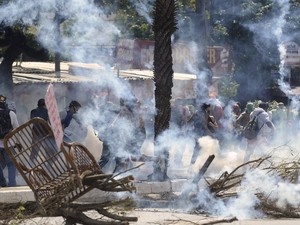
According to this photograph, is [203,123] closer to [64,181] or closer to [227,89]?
[64,181]

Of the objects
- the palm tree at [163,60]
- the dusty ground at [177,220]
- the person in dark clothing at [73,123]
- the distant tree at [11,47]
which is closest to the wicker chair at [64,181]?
the dusty ground at [177,220]

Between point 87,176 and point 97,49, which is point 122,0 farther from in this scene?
point 87,176

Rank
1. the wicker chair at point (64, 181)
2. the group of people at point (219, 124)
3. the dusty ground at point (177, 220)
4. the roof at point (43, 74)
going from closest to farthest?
the wicker chair at point (64, 181) → the dusty ground at point (177, 220) → the group of people at point (219, 124) → the roof at point (43, 74)

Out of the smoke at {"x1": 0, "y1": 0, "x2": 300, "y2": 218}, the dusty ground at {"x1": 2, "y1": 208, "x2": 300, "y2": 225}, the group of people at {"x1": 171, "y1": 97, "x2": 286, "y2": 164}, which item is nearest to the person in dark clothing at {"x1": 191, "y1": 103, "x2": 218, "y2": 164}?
the group of people at {"x1": 171, "y1": 97, "x2": 286, "y2": 164}

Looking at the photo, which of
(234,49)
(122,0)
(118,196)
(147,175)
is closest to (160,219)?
(118,196)

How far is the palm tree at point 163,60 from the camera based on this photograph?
483 inches

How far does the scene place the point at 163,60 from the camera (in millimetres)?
12367

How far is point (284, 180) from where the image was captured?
926 cm

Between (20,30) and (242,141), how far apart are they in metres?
5.46

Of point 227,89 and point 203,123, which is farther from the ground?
point 227,89

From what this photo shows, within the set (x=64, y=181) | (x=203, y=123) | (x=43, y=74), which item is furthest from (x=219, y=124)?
(x=64, y=181)

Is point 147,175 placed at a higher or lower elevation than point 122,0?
lower

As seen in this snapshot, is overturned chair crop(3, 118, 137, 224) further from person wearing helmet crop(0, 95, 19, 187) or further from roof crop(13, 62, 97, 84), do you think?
roof crop(13, 62, 97, 84)

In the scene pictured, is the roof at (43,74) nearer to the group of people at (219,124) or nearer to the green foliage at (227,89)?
the group of people at (219,124)
